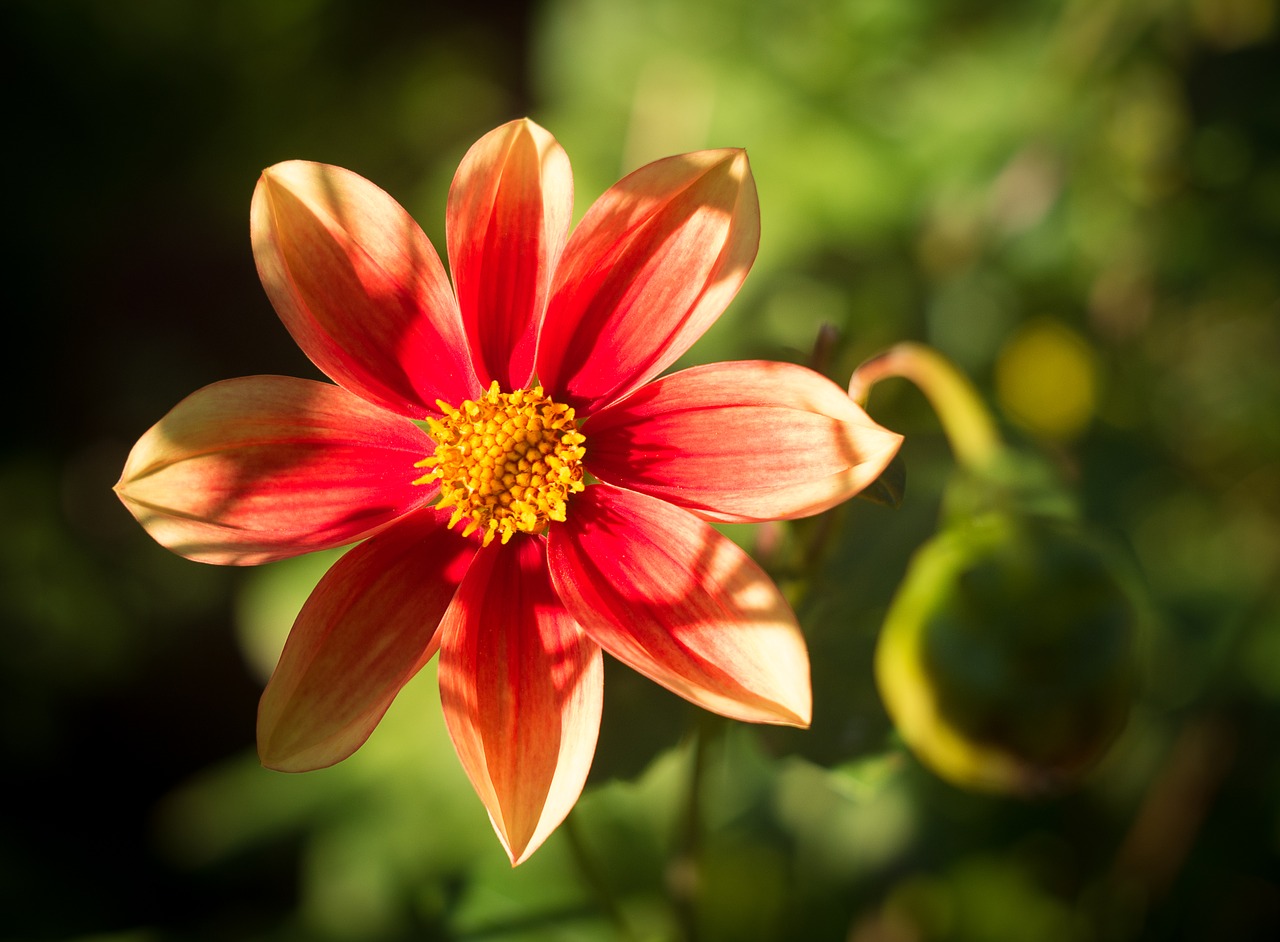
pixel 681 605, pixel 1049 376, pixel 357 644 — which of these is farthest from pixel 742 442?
pixel 1049 376

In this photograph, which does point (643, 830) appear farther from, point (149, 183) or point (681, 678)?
point (149, 183)

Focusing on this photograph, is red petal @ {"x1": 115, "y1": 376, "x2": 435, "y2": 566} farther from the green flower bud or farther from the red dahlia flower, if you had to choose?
the green flower bud

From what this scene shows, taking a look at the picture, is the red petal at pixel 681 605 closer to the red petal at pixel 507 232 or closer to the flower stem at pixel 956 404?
the red petal at pixel 507 232

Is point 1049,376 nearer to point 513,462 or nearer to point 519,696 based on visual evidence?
point 513,462

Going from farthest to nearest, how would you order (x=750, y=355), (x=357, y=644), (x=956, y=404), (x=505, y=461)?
(x=750, y=355)
(x=956, y=404)
(x=505, y=461)
(x=357, y=644)

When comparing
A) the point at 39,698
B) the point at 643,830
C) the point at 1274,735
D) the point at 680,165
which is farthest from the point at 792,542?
the point at 39,698

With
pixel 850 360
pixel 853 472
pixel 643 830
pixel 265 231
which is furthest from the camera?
pixel 643 830
